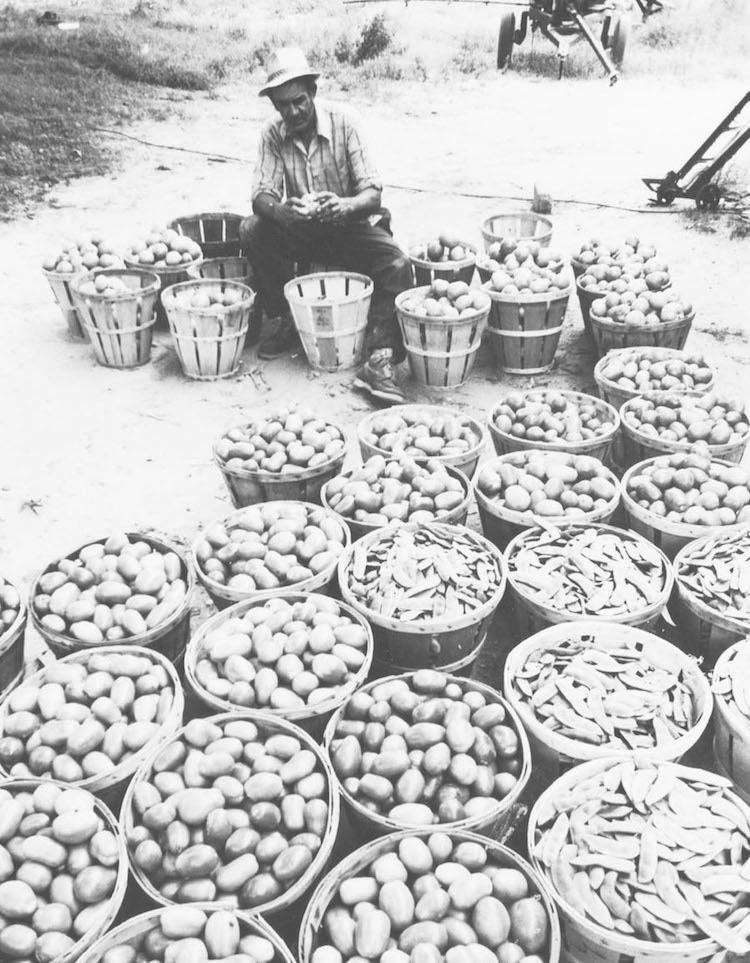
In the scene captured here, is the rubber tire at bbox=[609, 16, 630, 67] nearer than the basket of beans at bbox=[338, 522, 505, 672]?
No

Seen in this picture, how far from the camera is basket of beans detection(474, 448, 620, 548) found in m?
3.45

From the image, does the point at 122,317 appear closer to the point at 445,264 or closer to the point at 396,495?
the point at 445,264

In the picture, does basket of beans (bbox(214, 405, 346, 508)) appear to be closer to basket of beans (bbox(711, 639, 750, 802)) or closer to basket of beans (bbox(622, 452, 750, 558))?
basket of beans (bbox(622, 452, 750, 558))

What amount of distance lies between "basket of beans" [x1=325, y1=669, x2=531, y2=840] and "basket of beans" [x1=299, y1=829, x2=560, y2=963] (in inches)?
3.8

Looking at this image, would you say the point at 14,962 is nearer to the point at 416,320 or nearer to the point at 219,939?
the point at 219,939

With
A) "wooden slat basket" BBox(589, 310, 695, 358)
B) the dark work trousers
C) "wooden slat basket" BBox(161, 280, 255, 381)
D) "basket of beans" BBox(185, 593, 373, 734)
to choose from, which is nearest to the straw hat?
the dark work trousers

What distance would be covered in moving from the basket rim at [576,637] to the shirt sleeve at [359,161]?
147 inches

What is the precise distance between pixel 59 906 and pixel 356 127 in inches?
197

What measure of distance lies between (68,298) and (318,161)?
7.35 feet

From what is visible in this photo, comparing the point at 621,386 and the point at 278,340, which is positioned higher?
the point at 621,386

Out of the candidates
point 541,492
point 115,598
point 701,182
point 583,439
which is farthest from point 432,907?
point 701,182

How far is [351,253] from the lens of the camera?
→ 5.70 metres

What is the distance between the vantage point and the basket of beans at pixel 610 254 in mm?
5848

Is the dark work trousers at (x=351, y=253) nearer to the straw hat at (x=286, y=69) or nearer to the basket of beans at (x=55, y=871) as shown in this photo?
the straw hat at (x=286, y=69)
